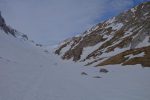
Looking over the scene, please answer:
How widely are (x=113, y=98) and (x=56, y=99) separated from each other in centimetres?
493

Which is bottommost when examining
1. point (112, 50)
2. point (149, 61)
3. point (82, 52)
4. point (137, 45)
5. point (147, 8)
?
point (149, 61)

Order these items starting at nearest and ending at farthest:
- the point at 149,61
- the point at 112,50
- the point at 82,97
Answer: the point at 82,97 < the point at 149,61 < the point at 112,50

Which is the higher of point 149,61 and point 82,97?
point 149,61

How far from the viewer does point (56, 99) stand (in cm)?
1767

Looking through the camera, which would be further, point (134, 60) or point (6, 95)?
point (134, 60)

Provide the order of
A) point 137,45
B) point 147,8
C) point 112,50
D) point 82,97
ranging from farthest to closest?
point 147,8 → point 112,50 → point 137,45 → point 82,97

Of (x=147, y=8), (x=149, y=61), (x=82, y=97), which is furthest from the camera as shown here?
(x=147, y=8)

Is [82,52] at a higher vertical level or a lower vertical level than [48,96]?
higher

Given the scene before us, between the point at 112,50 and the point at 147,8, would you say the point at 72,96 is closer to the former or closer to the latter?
the point at 112,50

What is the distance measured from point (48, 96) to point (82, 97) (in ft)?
9.35

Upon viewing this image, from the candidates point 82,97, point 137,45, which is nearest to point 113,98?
point 82,97

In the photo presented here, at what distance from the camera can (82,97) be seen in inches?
751

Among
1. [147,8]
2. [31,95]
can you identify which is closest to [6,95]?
[31,95]

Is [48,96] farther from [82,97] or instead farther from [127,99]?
[127,99]
